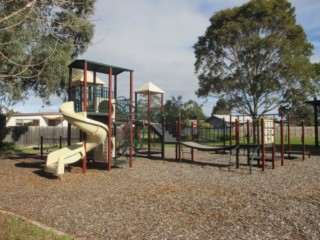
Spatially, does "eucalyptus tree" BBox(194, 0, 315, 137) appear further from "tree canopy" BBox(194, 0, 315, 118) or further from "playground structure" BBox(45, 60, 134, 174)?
"playground structure" BBox(45, 60, 134, 174)

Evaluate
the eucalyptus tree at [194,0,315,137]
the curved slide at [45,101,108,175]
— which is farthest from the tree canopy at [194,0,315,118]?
the curved slide at [45,101,108,175]

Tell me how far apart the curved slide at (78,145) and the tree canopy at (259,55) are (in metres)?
18.4

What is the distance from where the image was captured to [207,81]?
94.4 ft

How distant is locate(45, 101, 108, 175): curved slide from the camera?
413 inches

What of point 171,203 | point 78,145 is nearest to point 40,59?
point 78,145

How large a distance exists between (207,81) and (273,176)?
1941 centimetres

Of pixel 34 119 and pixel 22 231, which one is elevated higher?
pixel 34 119

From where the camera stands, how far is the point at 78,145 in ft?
37.7

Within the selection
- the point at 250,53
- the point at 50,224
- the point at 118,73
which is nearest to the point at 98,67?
the point at 118,73

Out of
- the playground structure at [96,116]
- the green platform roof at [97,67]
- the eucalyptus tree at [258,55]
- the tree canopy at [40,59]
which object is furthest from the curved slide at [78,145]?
the eucalyptus tree at [258,55]

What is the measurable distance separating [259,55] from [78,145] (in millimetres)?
19338

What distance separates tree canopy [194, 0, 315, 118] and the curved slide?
18.4 meters

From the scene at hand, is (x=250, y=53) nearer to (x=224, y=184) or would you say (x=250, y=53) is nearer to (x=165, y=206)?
(x=224, y=184)

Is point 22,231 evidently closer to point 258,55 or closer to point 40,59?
point 40,59
